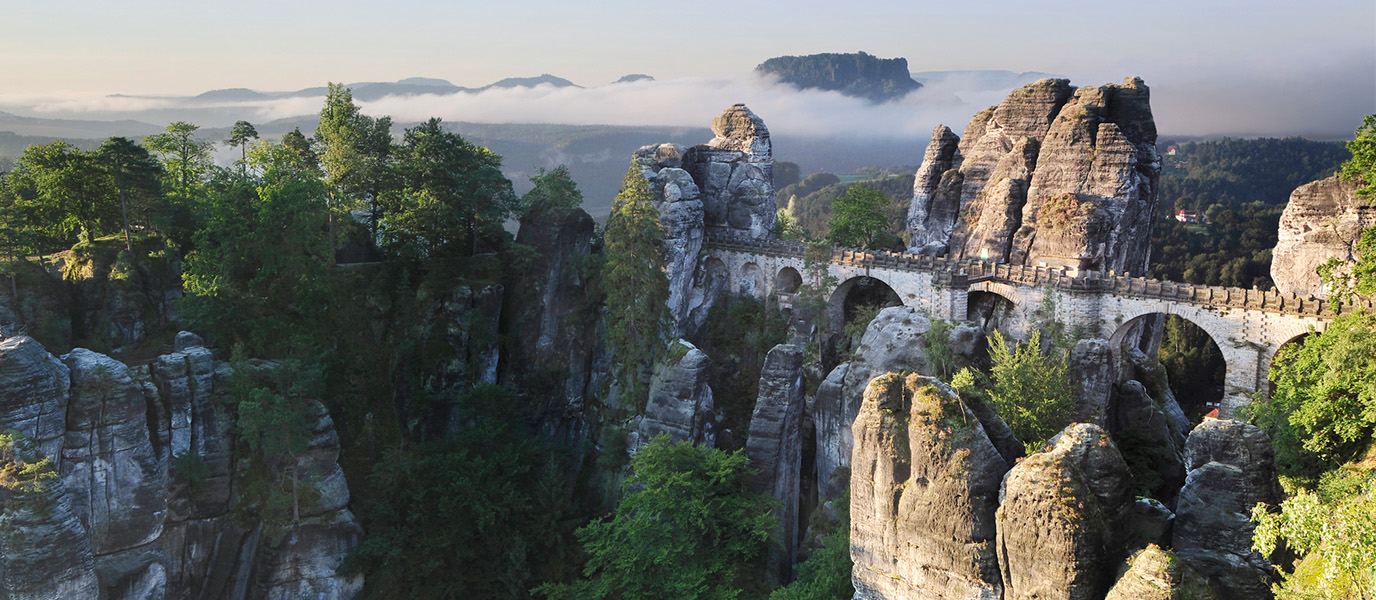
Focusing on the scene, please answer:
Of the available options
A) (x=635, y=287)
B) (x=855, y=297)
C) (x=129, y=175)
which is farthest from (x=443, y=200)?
(x=855, y=297)

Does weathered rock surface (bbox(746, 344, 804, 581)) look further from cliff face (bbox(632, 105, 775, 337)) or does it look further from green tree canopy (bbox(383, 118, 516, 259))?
green tree canopy (bbox(383, 118, 516, 259))

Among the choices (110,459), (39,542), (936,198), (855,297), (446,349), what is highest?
(936,198)

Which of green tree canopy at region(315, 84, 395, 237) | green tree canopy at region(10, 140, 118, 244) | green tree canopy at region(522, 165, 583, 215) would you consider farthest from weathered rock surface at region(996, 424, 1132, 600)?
green tree canopy at region(10, 140, 118, 244)

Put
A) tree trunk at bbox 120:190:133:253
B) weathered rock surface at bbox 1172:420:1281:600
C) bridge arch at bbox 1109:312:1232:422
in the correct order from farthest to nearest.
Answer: bridge arch at bbox 1109:312:1232:422, tree trunk at bbox 120:190:133:253, weathered rock surface at bbox 1172:420:1281:600

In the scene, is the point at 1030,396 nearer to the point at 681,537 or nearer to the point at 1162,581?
the point at 681,537

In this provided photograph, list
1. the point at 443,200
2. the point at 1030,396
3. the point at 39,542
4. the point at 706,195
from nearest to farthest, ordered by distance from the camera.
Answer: the point at 39,542 < the point at 1030,396 < the point at 443,200 < the point at 706,195

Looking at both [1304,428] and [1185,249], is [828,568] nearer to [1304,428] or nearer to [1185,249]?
[1304,428]
